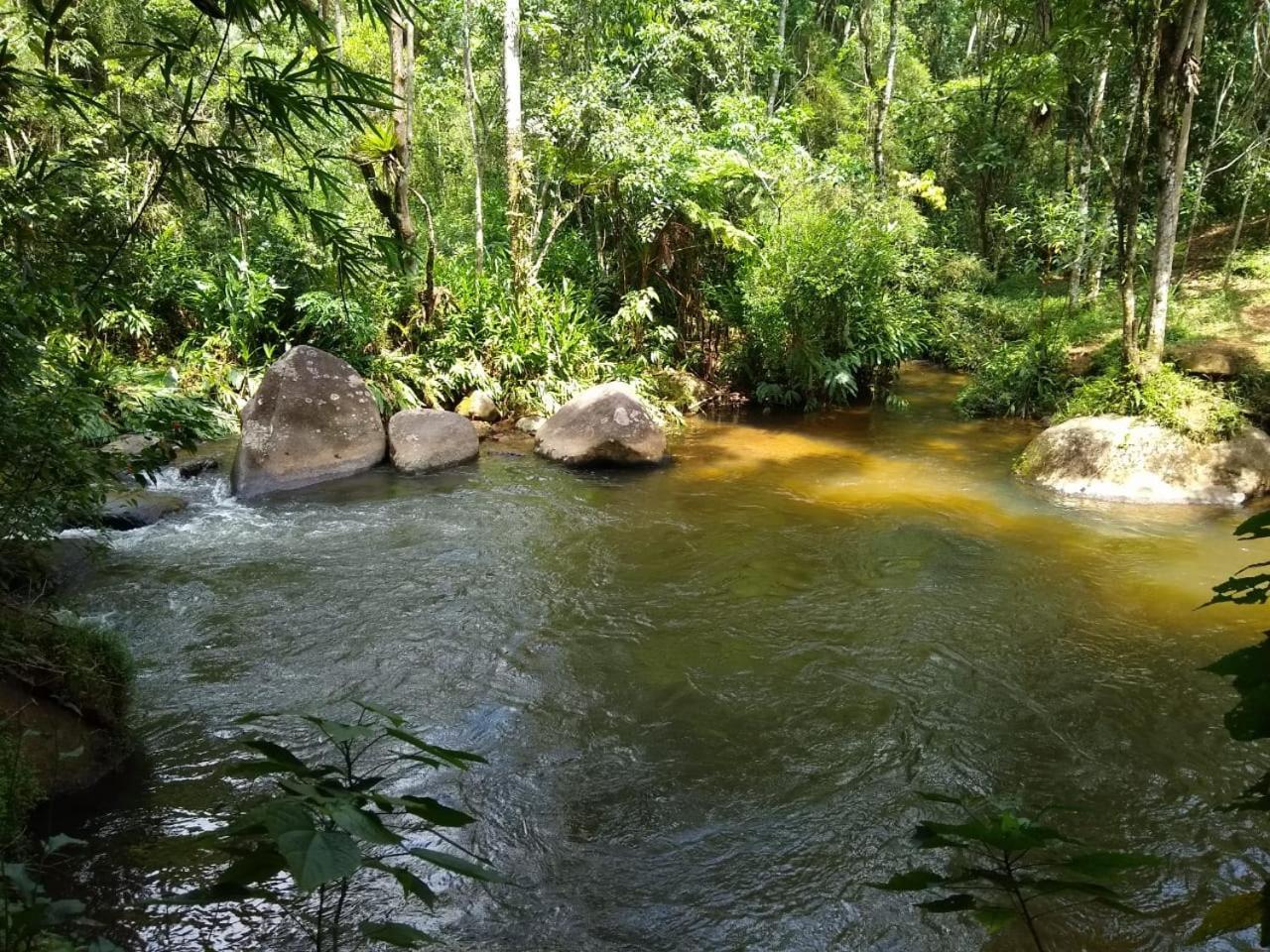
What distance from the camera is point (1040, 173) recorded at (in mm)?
18328

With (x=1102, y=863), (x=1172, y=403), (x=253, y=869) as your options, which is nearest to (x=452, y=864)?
(x=253, y=869)

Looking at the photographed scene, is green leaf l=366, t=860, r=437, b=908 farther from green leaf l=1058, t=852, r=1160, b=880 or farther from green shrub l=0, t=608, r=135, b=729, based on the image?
green shrub l=0, t=608, r=135, b=729

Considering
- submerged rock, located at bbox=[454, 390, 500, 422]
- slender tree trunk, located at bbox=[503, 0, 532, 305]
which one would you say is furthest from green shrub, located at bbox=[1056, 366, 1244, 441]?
slender tree trunk, located at bbox=[503, 0, 532, 305]

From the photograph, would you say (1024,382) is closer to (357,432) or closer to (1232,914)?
(357,432)

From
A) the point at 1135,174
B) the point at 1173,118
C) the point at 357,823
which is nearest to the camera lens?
the point at 357,823

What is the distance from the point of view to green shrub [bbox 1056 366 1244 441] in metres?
8.01

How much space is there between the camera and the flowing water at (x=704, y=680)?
10.4ft

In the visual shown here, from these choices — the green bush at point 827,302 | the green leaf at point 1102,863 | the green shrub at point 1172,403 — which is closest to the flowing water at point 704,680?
the green shrub at point 1172,403

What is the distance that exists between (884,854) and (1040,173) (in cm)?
1892

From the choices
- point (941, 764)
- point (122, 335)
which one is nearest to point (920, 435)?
point (941, 764)

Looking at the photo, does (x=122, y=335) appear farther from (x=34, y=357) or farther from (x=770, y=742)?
(x=770, y=742)

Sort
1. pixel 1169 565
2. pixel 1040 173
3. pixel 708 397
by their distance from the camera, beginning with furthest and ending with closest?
1. pixel 1040 173
2. pixel 708 397
3. pixel 1169 565

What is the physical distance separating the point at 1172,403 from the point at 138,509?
32.2 feet

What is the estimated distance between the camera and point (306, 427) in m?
8.72
